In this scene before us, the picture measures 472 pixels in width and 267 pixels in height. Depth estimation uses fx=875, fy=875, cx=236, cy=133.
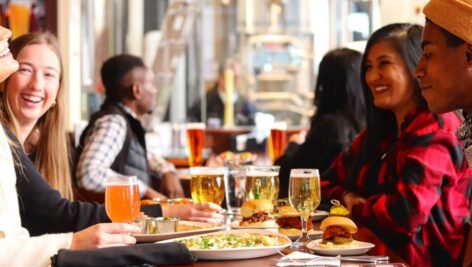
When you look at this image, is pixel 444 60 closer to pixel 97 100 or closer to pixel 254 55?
pixel 97 100

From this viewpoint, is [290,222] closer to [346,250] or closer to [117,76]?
[346,250]

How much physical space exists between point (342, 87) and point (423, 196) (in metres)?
1.64

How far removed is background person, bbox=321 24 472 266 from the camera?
3.03 meters

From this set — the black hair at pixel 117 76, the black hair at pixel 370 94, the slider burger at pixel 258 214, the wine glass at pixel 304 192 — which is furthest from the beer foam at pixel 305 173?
the black hair at pixel 117 76

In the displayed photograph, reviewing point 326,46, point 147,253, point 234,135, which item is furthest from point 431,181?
point 326,46

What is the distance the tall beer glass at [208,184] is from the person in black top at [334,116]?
143 centimetres

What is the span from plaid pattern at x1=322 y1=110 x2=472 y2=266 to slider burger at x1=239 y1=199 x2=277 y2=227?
18.0 inches

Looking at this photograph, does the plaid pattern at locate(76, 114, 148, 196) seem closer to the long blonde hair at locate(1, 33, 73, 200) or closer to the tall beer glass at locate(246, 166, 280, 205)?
the long blonde hair at locate(1, 33, 73, 200)

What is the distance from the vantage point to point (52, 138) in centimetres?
345

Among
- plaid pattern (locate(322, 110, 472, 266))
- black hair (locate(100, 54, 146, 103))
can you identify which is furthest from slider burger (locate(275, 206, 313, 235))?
black hair (locate(100, 54, 146, 103))

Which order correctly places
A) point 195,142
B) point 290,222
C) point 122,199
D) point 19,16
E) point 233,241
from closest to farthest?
1. point 233,241
2. point 122,199
3. point 290,222
4. point 195,142
5. point 19,16

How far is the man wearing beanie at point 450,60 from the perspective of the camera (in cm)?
234

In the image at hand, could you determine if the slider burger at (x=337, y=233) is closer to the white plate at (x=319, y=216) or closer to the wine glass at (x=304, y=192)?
the wine glass at (x=304, y=192)

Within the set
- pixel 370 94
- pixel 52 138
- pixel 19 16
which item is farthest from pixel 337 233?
pixel 19 16
